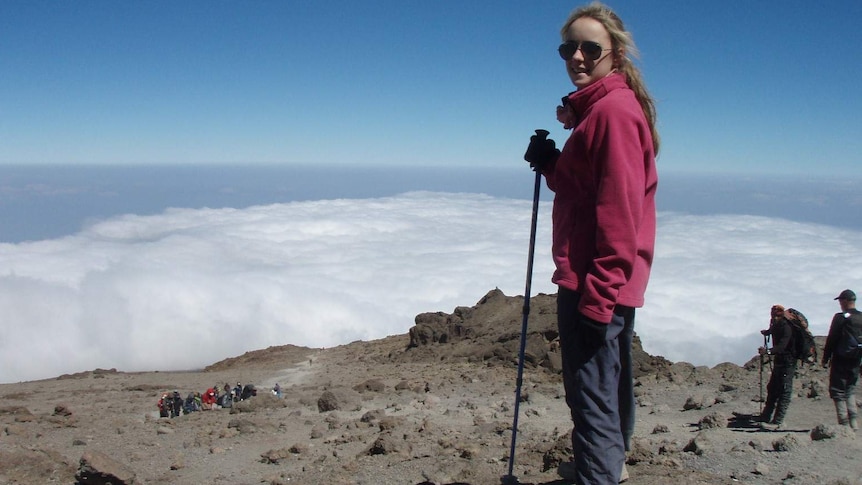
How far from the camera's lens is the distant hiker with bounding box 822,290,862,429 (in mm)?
6152

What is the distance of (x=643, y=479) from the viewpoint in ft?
11.5

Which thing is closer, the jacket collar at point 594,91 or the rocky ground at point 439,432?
the jacket collar at point 594,91

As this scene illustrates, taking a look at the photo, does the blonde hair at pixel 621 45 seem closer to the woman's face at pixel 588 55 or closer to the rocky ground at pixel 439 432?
the woman's face at pixel 588 55

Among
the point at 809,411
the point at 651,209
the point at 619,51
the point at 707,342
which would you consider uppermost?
the point at 619,51

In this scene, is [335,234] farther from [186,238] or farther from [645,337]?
[645,337]

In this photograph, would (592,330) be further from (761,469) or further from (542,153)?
(761,469)

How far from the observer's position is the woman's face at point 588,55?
95.2 inches

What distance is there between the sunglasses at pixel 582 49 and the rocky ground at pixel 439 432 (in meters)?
2.42

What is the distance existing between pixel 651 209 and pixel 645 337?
40677mm

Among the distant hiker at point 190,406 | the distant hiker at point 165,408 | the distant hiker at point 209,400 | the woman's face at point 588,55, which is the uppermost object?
the woman's face at point 588,55

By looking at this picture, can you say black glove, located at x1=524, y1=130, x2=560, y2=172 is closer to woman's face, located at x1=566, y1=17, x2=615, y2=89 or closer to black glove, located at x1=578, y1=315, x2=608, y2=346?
woman's face, located at x1=566, y1=17, x2=615, y2=89

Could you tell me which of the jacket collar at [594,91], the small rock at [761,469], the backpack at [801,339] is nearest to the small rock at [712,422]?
the backpack at [801,339]

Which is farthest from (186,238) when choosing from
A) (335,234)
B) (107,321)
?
(107,321)

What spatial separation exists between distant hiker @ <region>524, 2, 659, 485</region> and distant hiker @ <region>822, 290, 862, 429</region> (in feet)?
16.3
